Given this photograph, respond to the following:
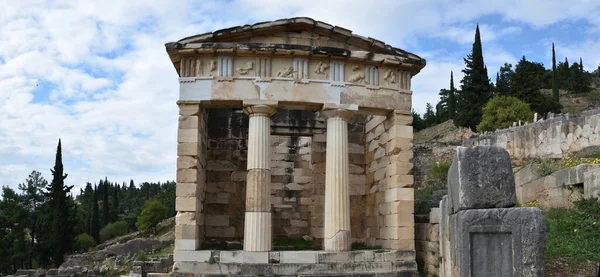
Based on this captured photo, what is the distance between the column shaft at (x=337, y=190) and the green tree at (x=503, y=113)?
3055 cm

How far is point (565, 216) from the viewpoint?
13.9 m

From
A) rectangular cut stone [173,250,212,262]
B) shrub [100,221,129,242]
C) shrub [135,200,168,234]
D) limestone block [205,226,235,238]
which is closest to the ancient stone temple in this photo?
rectangular cut stone [173,250,212,262]

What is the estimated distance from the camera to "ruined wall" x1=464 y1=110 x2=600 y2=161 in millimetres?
26453

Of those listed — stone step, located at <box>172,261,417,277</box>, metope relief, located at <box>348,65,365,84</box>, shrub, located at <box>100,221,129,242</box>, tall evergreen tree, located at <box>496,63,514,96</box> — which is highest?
tall evergreen tree, located at <box>496,63,514,96</box>

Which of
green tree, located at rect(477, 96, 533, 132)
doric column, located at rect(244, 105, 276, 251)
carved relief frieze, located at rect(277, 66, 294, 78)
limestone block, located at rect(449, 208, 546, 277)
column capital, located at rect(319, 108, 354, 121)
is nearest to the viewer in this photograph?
limestone block, located at rect(449, 208, 546, 277)

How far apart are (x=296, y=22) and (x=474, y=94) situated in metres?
40.0

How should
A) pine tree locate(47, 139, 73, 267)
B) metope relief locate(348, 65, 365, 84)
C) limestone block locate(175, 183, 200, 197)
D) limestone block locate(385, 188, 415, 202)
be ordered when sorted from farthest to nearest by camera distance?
pine tree locate(47, 139, 73, 267), metope relief locate(348, 65, 365, 84), limestone block locate(385, 188, 415, 202), limestone block locate(175, 183, 200, 197)

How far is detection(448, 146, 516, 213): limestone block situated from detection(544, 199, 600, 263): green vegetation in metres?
4.54

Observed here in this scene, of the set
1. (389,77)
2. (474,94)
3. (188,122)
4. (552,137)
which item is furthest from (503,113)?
(188,122)

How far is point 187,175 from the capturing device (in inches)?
582

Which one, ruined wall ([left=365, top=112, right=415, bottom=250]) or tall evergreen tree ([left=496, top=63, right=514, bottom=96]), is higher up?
tall evergreen tree ([left=496, top=63, right=514, bottom=96])

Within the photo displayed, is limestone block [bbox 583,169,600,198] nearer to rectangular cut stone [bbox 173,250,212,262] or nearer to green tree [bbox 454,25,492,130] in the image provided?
rectangular cut stone [bbox 173,250,212,262]

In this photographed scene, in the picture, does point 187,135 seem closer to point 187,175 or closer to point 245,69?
point 187,175

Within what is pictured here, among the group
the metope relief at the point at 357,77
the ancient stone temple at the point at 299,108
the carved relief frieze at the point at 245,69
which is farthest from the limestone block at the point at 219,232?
the metope relief at the point at 357,77
